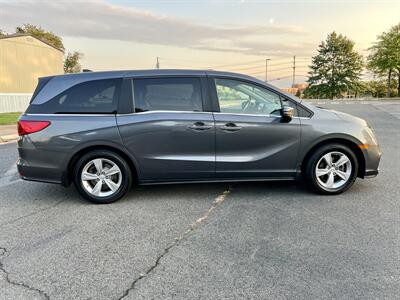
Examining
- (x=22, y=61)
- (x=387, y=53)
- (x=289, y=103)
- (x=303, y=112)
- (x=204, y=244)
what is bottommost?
(x=204, y=244)

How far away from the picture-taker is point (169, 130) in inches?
162

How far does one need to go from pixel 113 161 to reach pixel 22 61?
79.6 feet

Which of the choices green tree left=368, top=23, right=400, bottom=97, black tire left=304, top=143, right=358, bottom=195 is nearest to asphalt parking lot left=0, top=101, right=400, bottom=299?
black tire left=304, top=143, right=358, bottom=195

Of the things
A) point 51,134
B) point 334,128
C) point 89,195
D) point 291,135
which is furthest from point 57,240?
point 334,128

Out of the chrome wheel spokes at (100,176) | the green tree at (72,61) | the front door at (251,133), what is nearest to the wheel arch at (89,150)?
the chrome wheel spokes at (100,176)

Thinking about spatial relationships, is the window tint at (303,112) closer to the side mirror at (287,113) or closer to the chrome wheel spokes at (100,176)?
the side mirror at (287,113)

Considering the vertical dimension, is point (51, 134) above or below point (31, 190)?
above

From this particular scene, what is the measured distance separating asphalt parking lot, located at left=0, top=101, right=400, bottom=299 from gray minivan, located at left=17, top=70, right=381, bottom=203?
0.35 meters

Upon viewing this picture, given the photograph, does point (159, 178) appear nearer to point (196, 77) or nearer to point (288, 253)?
point (196, 77)

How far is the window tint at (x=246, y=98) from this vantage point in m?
4.26

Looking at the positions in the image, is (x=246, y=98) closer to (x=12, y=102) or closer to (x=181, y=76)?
(x=181, y=76)

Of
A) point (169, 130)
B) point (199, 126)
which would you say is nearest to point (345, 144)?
point (199, 126)

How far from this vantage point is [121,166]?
417 centimetres

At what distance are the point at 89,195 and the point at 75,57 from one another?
52.1 meters
